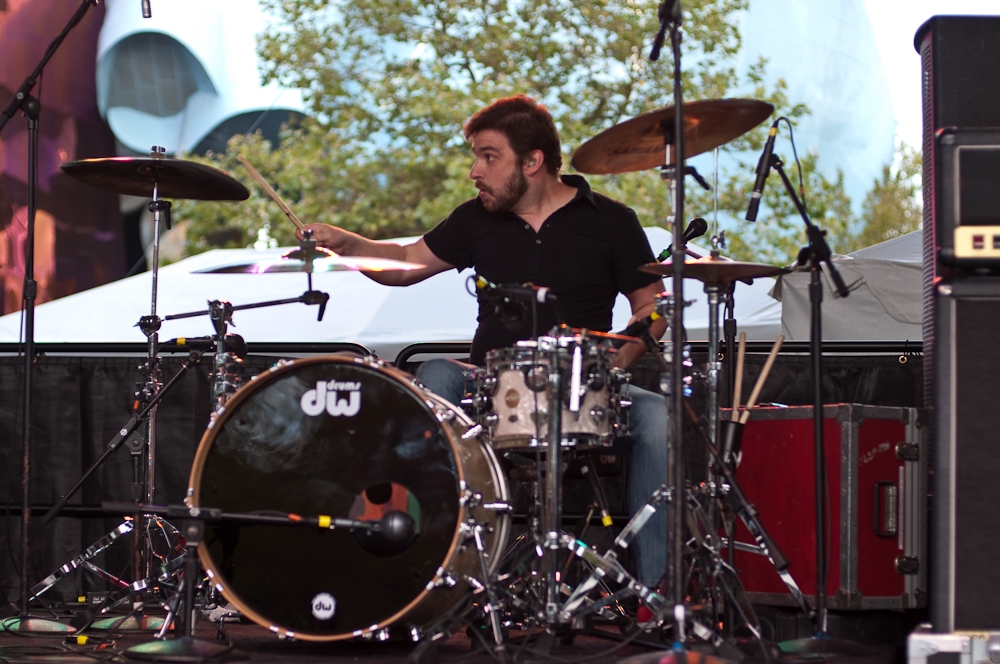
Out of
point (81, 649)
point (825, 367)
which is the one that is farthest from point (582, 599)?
point (825, 367)

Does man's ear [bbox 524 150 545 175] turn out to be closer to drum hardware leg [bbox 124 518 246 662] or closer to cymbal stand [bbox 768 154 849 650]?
cymbal stand [bbox 768 154 849 650]

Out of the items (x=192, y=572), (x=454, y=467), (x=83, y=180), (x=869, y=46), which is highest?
(x=869, y=46)

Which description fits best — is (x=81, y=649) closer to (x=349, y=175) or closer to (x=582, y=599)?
(x=582, y=599)

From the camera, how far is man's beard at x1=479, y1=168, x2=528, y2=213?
3.91 m

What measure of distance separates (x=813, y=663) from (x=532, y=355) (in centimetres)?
117

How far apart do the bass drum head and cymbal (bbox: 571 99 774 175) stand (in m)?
0.94

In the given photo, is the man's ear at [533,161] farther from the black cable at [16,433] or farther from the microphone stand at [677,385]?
the black cable at [16,433]

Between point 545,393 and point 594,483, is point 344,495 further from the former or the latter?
point 594,483

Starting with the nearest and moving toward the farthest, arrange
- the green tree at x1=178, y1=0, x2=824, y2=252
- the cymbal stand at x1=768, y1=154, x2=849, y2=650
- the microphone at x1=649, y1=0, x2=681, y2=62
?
the microphone at x1=649, y1=0, x2=681, y2=62
the cymbal stand at x1=768, y1=154, x2=849, y2=650
the green tree at x1=178, y1=0, x2=824, y2=252

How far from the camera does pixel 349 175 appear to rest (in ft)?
54.1

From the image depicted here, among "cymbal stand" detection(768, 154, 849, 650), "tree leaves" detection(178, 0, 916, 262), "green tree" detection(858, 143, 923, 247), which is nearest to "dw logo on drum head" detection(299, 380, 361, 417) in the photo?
"cymbal stand" detection(768, 154, 849, 650)

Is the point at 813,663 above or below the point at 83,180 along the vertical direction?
below

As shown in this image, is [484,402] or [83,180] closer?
[484,402]

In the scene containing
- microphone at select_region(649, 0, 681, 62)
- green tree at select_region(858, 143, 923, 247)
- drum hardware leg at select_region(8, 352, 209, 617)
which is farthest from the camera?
green tree at select_region(858, 143, 923, 247)
